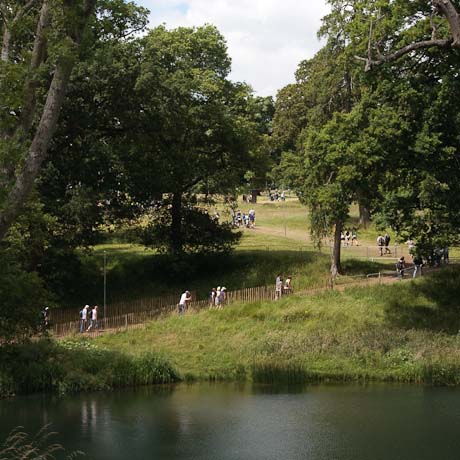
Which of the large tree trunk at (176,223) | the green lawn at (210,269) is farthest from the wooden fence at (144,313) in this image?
the large tree trunk at (176,223)

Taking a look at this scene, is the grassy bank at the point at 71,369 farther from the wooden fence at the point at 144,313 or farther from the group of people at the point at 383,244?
the group of people at the point at 383,244

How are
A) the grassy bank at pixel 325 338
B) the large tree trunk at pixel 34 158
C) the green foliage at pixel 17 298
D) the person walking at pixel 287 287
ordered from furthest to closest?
the person walking at pixel 287 287, the grassy bank at pixel 325 338, the green foliage at pixel 17 298, the large tree trunk at pixel 34 158

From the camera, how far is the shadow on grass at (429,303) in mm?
36875

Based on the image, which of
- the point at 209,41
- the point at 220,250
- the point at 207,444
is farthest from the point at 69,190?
the point at 207,444

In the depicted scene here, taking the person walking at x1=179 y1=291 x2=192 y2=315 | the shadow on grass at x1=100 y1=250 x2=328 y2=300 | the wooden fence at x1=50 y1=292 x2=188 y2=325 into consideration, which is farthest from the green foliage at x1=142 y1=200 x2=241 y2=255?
the person walking at x1=179 y1=291 x2=192 y2=315

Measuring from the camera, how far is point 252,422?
1005 inches

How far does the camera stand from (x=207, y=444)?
23125mm

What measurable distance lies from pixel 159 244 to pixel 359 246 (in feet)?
54.5

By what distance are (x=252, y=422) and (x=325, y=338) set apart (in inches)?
400

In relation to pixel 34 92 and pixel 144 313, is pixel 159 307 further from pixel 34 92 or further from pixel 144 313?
pixel 34 92

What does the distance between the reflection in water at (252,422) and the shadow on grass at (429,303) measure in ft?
22.1

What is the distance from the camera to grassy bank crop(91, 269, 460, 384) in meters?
32.6

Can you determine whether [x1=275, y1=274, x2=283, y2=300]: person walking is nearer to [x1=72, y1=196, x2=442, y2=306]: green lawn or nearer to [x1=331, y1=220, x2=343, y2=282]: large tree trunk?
[x1=72, y1=196, x2=442, y2=306]: green lawn

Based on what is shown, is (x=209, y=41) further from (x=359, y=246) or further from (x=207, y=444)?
(x=207, y=444)
